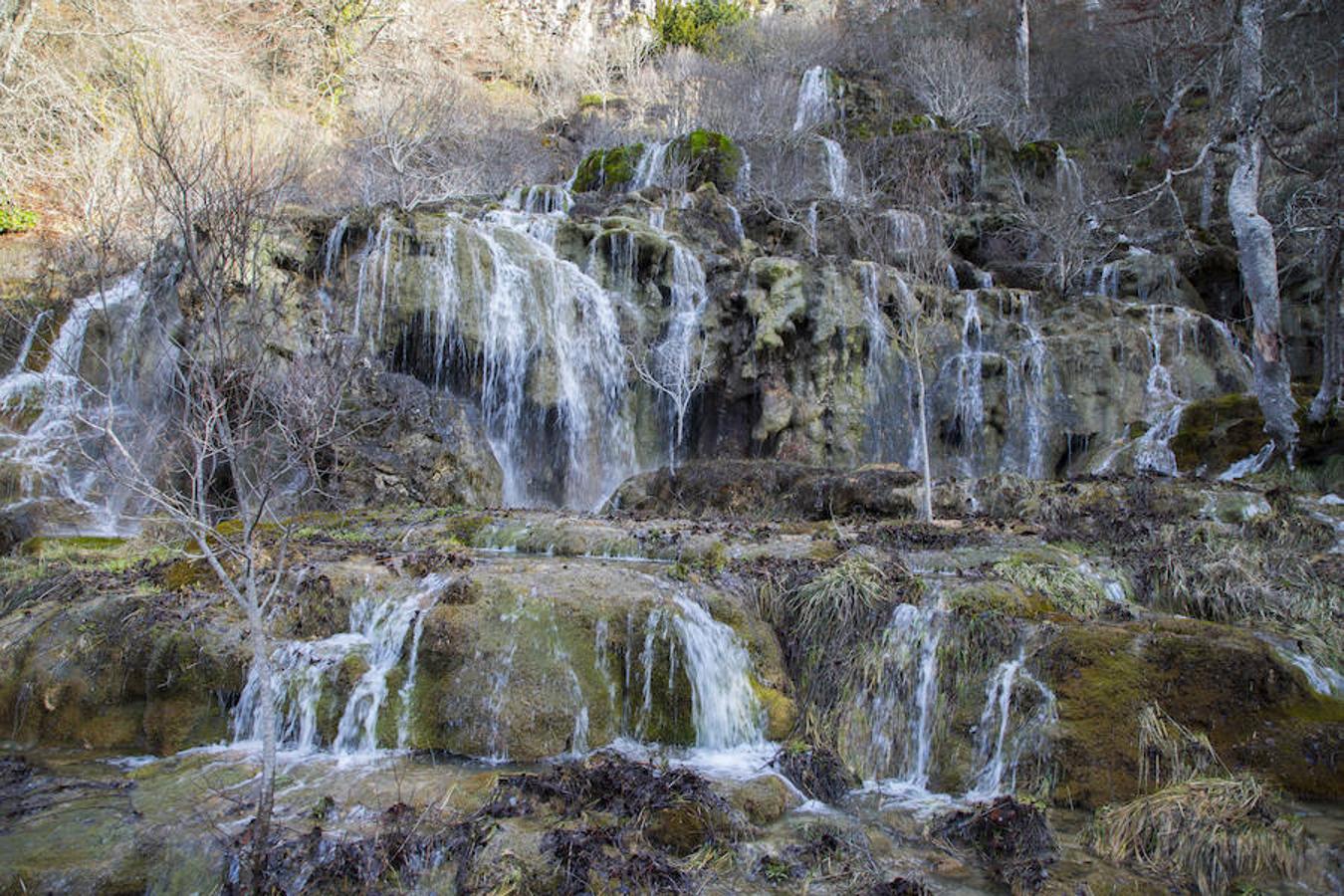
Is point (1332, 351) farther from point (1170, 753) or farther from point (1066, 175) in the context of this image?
point (1066, 175)

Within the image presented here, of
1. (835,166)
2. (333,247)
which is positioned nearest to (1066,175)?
(835,166)

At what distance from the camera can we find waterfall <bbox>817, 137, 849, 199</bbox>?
90.6 feet

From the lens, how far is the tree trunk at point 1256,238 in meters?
11.3

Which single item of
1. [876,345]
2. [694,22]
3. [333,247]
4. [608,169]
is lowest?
[876,345]

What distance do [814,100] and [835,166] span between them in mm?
7649

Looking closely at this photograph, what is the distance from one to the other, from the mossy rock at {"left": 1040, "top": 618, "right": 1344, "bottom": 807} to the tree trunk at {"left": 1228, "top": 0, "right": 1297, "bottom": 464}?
776 centimetres

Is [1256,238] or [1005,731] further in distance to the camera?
[1256,238]

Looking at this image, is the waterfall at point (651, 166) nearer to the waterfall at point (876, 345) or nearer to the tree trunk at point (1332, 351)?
the waterfall at point (876, 345)

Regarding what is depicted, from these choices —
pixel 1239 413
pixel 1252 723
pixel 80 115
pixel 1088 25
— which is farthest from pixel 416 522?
pixel 1088 25

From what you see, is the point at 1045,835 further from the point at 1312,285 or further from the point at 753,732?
the point at 1312,285

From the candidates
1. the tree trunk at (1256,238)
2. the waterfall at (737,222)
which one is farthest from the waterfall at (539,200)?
the tree trunk at (1256,238)

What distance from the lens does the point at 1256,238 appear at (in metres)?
11.4

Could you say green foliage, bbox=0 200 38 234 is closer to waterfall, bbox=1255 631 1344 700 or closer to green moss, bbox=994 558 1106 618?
green moss, bbox=994 558 1106 618

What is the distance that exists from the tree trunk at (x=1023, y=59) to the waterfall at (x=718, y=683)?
109 ft
